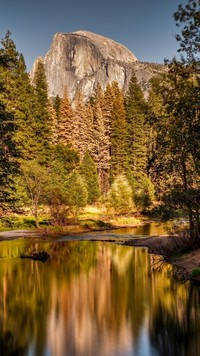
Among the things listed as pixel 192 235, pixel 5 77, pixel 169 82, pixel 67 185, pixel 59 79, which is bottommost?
pixel 192 235

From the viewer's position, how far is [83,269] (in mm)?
23938

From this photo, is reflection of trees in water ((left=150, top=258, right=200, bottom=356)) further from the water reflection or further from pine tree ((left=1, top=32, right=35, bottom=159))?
pine tree ((left=1, top=32, right=35, bottom=159))

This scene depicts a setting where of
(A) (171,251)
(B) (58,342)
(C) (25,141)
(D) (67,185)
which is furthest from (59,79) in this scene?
(B) (58,342)

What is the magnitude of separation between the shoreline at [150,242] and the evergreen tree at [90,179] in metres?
11.5

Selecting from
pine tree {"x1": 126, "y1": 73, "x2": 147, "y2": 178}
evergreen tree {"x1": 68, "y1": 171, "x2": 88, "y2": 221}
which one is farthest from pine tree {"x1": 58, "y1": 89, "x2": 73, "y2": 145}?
evergreen tree {"x1": 68, "y1": 171, "x2": 88, "y2": 221}

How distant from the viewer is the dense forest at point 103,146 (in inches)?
790

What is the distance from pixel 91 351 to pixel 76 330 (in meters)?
2.14

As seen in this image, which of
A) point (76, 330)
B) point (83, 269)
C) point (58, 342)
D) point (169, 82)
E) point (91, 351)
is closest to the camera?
point (91, 351)

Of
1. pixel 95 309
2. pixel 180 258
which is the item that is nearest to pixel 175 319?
pixel 95 309

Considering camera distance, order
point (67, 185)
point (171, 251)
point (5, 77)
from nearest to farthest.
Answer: point (171, 251) → point (67, 185) → point (5, 77)

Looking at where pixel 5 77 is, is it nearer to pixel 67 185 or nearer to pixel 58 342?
pixel 67 185

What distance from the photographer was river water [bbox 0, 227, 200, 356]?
38.1 ft

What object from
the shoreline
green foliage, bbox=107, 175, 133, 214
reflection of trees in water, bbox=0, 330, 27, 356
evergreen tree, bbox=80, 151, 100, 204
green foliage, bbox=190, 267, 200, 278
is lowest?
reflection of trees in water, bbox=0, 330, 27, 356

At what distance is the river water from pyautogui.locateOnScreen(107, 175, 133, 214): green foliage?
2505 cm
